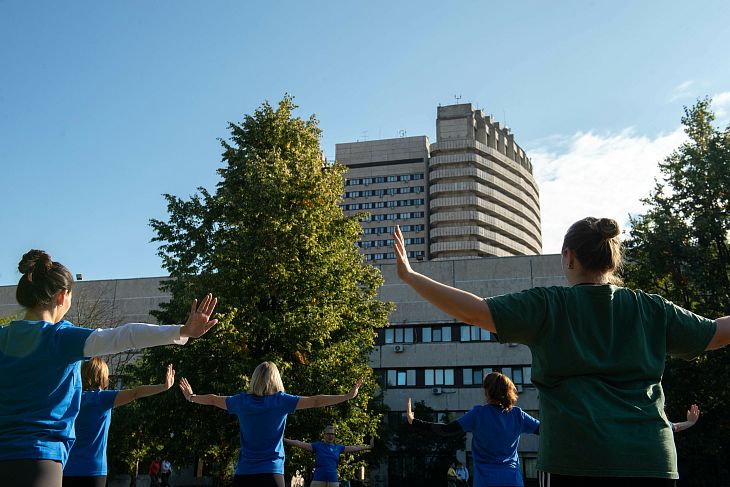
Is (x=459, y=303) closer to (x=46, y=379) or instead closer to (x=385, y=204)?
(x=46, y=379)

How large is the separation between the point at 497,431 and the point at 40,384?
451cm

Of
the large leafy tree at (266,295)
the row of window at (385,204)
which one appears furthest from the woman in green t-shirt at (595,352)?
the row of window at (385,204)

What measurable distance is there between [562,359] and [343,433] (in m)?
19.6

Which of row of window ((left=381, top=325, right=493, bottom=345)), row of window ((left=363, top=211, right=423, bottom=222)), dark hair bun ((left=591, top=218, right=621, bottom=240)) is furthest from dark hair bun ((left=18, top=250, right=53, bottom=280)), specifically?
row of window ((left=363, top=211, right=423, bottom=222))

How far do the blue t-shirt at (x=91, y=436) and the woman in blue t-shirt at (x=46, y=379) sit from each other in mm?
2451

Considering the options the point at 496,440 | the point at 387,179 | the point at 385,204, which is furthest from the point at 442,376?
the point at 387,179

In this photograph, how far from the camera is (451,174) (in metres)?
116

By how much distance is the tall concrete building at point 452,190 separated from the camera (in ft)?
373

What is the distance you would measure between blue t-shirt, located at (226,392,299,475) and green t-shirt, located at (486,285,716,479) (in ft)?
13.7

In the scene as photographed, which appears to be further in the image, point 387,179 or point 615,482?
point 387,179

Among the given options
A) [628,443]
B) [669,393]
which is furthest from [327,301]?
[628,443]

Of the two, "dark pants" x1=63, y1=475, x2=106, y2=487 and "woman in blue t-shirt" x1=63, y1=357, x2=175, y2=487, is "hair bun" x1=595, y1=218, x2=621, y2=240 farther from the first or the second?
"dark pants" x1=63, y1=475, x2=106, y2=487

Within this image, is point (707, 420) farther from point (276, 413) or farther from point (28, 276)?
point (28, 276)

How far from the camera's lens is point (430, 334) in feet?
160
